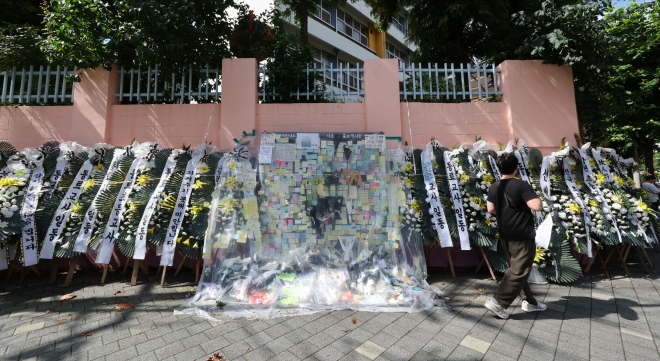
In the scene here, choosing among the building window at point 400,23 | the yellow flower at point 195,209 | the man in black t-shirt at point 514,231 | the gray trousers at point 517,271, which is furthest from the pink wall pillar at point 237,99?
the building window at point 400,23

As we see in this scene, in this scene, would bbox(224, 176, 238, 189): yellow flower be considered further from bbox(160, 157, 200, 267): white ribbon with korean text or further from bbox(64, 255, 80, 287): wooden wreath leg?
bbox(64, 255, 80, 287): wooden wreath leg

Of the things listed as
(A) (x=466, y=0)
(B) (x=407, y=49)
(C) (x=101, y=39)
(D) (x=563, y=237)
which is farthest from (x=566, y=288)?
(B) (x=407, y=49)

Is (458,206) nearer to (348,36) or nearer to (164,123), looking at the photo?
(164,123)

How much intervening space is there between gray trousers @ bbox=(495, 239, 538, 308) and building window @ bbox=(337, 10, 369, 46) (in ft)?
51.9

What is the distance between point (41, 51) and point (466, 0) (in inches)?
283

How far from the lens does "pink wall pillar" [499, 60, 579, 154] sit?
489 centimetres

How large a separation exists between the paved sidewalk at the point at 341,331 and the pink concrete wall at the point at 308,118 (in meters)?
2.65

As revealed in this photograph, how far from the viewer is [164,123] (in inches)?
191

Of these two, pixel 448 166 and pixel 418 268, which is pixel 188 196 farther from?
pixel 448 166

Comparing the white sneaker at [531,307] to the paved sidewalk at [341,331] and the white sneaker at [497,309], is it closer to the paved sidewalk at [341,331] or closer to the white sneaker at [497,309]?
the paved sidewalk at [341,331]

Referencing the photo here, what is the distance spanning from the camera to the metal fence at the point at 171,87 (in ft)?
16.1

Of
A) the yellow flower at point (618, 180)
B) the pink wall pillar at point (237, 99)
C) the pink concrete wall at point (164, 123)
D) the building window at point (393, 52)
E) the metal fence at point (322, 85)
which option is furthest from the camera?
the building window at point (393, 52)

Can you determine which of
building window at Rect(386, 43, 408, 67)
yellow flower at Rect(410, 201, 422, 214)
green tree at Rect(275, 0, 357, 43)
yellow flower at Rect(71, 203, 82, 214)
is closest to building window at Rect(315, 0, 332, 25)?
building window at Rect(386, 43, 408, 67)

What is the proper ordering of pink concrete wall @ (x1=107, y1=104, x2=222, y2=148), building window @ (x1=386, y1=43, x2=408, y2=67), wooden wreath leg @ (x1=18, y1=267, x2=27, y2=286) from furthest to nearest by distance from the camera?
building window @ (x1=386, y1=43, x2=408, y2=67), pink concrete wall @ (x1=107, y1=104, x2=222, y2=148), wooden wreath leg @ (x1=18, y1=267, x2=27, y2=286)
